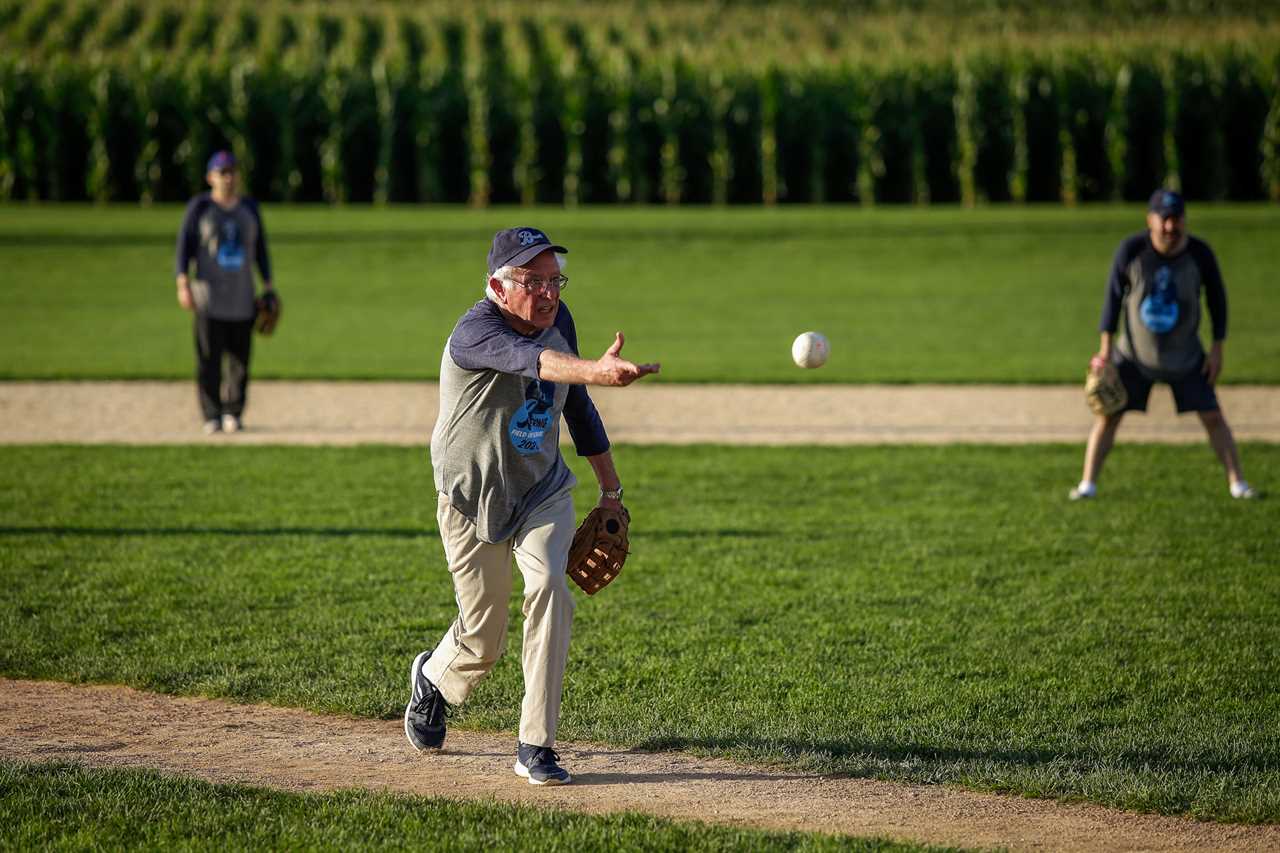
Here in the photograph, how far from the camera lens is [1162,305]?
10781mm

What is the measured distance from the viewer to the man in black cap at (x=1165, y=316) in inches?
421

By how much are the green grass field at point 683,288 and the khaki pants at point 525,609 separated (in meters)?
12.4

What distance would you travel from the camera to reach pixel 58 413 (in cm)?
1555

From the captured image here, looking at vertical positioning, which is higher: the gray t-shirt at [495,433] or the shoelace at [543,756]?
the gray t-shirt at [495,433]

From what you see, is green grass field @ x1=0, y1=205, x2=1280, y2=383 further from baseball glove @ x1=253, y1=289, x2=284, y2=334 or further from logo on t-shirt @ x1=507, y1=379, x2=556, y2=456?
logo on t-shirt @ x1=507, y1=379, x2=556, y2=456

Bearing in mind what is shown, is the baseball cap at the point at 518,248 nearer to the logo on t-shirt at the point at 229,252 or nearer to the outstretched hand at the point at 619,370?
the outstretched hand at the point at 619,370

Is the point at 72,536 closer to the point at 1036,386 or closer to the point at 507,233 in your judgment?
the point at 507,233

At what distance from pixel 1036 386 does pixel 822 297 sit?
10.1m

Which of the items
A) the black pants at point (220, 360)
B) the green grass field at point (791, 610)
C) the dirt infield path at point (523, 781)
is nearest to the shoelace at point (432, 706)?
the dirt infield path at point (523, 781)

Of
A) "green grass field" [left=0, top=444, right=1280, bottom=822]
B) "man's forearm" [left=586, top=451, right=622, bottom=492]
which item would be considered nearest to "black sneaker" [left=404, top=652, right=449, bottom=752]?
"green grass field" [left=0, top=444, right=1280, bottom=822]

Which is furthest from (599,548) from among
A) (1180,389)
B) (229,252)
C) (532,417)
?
(229,252)

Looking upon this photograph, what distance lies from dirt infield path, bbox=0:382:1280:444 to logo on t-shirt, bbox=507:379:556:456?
8356mm

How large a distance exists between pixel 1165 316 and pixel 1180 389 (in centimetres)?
56

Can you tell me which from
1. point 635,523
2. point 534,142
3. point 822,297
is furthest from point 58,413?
point 534,142
